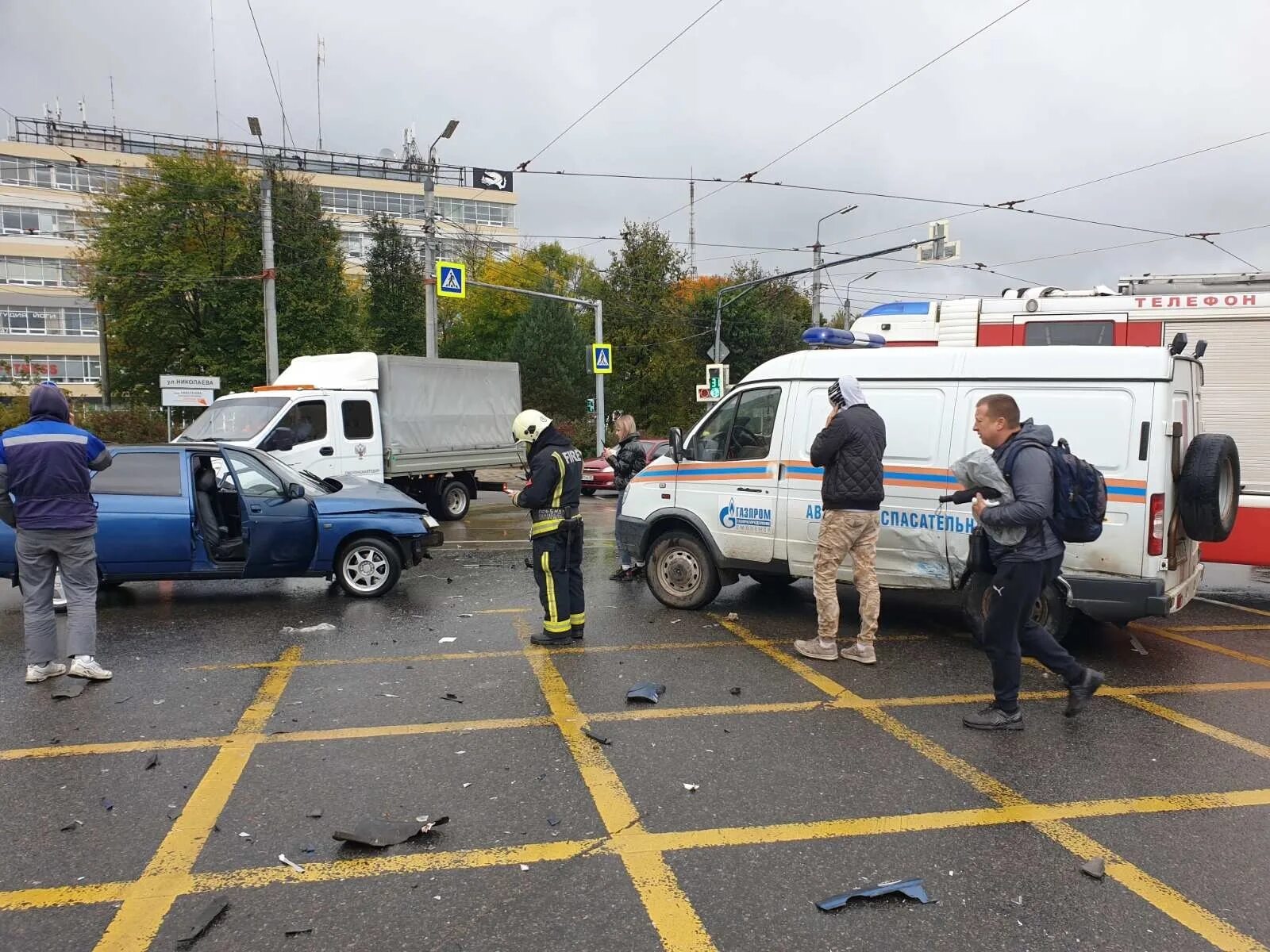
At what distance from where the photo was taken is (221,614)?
7699mm

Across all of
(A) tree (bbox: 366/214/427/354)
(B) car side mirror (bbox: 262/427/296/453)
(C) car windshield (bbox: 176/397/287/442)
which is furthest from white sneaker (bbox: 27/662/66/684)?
(A) tree (bbox: 366/214/427/354)

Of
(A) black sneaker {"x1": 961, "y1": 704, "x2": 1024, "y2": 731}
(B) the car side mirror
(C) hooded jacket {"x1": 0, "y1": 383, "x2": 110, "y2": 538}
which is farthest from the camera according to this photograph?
(B) the car side mirror

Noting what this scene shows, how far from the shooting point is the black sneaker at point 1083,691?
193 inches

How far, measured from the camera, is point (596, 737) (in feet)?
15.3

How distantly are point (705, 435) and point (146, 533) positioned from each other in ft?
16.5

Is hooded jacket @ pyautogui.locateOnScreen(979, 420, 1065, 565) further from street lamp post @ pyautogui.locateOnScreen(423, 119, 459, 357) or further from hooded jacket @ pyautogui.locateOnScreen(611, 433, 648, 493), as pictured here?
street lamp post @ pyautogui.locateOnScreen(423, 119, 459, 357)

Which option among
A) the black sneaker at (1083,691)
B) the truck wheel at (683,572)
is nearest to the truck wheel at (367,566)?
the truck wheel at (683,572)

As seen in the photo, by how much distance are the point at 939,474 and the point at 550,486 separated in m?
2.95

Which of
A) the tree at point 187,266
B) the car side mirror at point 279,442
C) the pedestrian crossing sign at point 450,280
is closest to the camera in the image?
the car side mirror at point 279,442

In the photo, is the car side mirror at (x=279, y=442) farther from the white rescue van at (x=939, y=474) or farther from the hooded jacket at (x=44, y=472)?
the hooded jacket at (x=44, y=472)

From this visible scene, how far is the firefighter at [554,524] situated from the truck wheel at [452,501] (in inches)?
352

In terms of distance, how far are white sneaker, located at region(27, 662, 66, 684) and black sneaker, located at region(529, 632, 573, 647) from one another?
10.5ft

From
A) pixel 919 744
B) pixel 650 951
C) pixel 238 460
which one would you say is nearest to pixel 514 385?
pixel 238 460

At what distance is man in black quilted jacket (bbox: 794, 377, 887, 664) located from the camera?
Answer: 589cm
